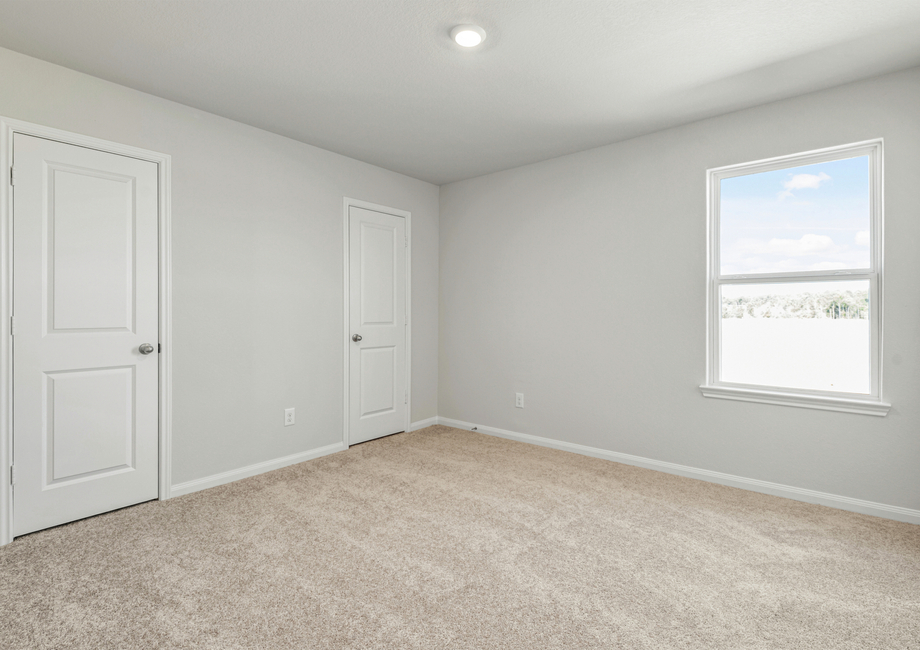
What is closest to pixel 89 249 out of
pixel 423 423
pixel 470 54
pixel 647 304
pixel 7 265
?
pixel 7 265

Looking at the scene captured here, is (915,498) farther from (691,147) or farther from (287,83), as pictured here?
(287,83)

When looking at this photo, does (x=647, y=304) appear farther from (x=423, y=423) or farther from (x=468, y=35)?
(x=423, y=423)

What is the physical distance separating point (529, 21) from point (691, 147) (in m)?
1.73

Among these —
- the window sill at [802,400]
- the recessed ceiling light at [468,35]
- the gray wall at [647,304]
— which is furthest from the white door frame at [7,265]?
the window sill at [802,400]

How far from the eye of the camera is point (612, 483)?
3225mm

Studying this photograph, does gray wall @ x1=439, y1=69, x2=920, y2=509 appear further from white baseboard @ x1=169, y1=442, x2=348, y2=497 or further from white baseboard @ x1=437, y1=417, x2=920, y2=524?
white baseboard @ x1=169, y1=442, x2=348, y2=497

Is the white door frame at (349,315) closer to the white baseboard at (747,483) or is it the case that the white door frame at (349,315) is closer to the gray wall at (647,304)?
the gray wall at (647,304)

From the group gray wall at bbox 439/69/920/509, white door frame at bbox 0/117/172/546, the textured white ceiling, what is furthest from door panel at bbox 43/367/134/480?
gray wall at bbox 439/69/920/509

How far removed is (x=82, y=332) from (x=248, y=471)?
136 centimetres

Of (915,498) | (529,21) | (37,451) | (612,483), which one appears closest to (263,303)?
(37,451)

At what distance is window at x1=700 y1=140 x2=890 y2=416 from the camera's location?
108 inches

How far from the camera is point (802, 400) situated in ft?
9.50

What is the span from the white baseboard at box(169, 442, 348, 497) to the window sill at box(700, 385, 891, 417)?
2.90 meters

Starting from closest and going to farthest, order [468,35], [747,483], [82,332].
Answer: [468,35]
[82,332]
[747,483]
